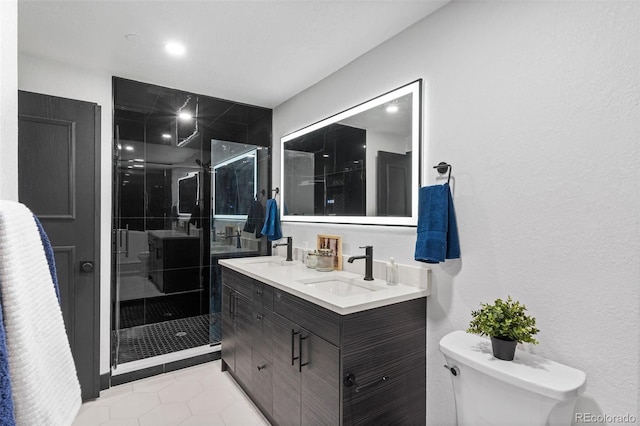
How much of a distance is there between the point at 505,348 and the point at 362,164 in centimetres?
138

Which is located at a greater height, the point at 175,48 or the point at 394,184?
the point at 175,48

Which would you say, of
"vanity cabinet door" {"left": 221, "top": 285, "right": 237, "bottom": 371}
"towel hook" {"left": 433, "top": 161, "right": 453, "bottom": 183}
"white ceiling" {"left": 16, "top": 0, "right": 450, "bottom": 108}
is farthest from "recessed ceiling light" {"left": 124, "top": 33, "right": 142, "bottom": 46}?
"towel hook" {"left": 433, "top": 161, "right": 453, "bottom": 183}

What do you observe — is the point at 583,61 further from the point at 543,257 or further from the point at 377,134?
the point at 377,134

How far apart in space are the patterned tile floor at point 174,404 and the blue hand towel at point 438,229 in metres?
1.52

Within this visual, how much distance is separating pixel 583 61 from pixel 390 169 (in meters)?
1.03

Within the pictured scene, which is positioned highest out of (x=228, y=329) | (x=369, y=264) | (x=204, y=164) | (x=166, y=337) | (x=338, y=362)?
Result: (x=204, y=164)

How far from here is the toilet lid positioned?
42.0 inches

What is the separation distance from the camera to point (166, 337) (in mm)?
3148

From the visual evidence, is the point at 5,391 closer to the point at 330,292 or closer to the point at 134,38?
the point at 330,292

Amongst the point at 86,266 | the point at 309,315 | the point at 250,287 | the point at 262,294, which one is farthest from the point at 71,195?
the point at 309,315

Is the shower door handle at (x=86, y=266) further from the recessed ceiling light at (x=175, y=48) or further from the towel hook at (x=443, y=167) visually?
the towel hook at (x=443, y=167)

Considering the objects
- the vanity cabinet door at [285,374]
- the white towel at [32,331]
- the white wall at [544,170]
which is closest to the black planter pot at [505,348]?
the white wall at [544,170]

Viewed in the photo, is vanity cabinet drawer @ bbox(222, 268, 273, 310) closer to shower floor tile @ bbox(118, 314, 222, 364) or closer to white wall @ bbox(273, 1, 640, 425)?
shower floor tile @ bbox(118, 314, 222, 364)

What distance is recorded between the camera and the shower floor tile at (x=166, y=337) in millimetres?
2873
